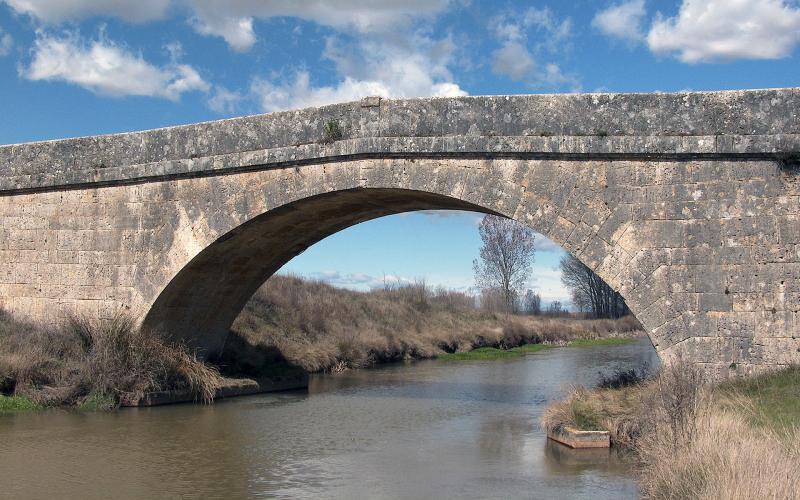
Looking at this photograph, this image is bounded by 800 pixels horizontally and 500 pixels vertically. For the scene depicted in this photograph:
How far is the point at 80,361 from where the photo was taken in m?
11.9

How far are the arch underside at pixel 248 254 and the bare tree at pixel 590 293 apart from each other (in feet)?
108

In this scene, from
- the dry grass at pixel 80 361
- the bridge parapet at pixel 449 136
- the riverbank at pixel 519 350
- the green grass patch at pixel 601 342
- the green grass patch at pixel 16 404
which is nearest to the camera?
the bridge parapet at pixel 449 136

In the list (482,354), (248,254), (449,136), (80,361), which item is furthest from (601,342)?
(80,361)

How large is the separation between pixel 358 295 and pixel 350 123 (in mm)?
16620

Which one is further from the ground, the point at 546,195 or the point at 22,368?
the point at 546,195

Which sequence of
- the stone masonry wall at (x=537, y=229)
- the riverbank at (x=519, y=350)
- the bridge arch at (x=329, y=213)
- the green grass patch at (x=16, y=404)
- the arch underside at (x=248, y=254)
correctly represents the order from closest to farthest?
1. the stone masonry wall at (x=537, y=229)
2. the bridge arch at (x=329, y=213)
3. the green grass patch at (x=16, y=404)
4. the arch underside at (x=248, y=254)
5. the riverbank at (x=519, y=350)

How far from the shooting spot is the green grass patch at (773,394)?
7.06 metres

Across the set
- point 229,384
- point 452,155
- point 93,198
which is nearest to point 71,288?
point 93,198

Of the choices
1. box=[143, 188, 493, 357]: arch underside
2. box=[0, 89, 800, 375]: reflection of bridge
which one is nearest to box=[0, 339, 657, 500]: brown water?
box=[143, 188, 493, 357]: arch underside

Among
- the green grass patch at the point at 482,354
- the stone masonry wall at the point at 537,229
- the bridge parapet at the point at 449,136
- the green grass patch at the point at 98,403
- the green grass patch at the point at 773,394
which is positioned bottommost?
the green grass patch at the point at 98,403

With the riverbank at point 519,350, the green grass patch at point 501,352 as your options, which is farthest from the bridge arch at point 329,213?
the riverbank at point 519,350

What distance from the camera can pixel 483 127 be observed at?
32.9ft

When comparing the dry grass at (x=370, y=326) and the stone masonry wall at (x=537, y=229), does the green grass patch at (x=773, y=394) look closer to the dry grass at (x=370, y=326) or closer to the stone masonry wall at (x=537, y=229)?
the stone masonry wall at (x=537, y=229)

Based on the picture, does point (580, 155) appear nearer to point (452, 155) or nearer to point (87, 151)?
point (452, 155)
